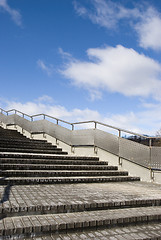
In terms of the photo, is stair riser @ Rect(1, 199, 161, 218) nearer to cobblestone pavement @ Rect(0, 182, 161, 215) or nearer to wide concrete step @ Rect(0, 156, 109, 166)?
cobblestone pavement @ Rect(0, 182, 161, 215)

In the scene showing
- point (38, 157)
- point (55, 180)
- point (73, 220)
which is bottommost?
point (73, 220)

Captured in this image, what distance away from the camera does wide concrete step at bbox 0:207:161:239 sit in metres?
3.39

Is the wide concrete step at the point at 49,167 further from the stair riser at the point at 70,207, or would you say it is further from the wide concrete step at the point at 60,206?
the stair riser at the point at 70,207

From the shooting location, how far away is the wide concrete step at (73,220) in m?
3.39


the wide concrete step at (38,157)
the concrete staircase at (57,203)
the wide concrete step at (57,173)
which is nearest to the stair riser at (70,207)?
the concrete staircase at (57,203)

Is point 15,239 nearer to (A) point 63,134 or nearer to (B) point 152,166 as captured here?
(B) point 152,166

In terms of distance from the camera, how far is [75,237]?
3.51m

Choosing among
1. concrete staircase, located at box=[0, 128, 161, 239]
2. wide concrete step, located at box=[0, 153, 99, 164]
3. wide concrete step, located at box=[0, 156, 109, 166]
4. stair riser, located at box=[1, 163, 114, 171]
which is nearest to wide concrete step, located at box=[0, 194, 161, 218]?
concrete staircase, located at box=[0, 128, 161, 239]

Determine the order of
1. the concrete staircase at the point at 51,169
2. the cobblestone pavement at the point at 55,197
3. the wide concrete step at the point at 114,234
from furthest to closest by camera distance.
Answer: the concrete staircase at the point at 51,169
the cobblestone pavement at the point at 55,197
the wide concrete step at the point at 114,234

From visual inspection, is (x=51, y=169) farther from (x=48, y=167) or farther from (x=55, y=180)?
(x=55, y=180)

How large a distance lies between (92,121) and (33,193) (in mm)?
5831

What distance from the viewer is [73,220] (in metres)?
3.79

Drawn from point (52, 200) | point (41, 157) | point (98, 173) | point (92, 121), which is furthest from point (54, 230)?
point (92, 121)

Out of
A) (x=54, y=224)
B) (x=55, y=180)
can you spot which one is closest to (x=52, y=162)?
(x=55, y=180)
